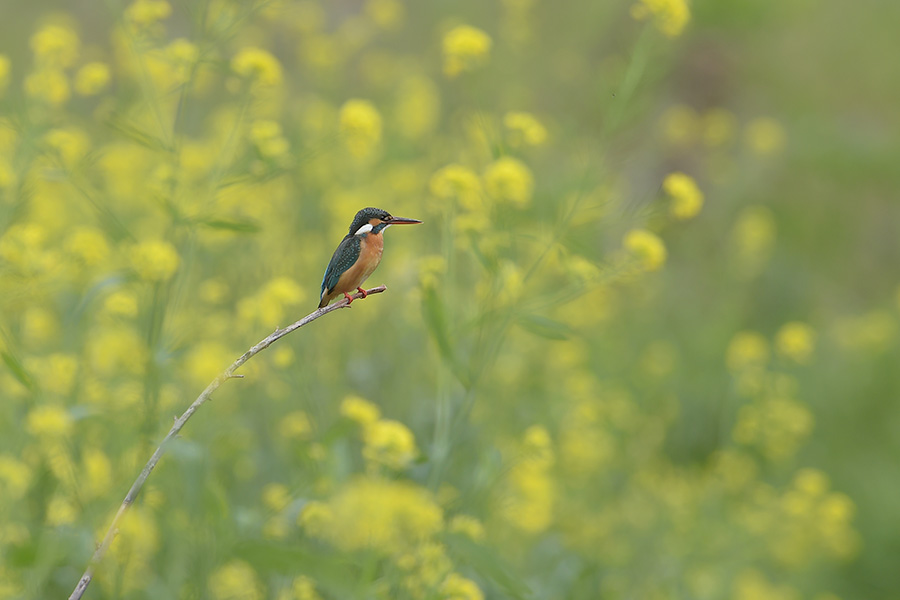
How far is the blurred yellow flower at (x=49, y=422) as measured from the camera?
2273 mm

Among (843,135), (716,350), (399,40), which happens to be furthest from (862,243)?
(399,40)

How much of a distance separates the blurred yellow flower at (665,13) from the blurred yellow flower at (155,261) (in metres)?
1.48

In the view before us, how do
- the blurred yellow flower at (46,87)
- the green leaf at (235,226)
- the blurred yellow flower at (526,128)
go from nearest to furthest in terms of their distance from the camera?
the green leaf at (235,226), the blurred yellow flower at (526,128), the blurred yellow flower at (46,87)

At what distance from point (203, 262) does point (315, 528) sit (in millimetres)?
2399

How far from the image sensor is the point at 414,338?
421 cm

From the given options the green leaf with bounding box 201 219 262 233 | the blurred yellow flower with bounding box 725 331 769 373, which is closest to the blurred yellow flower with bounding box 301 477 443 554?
the green leaf with bounding box 201 219 262 233

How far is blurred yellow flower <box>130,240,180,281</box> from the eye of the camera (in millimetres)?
2418

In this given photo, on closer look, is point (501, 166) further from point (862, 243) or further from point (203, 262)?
point (862, 243)

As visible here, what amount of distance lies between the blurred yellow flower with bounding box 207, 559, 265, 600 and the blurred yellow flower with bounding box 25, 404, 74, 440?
0.63 m

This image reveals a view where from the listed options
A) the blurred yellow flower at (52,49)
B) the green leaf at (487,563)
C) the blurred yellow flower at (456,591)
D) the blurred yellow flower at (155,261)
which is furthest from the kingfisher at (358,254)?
the blurred yellow flower at (52,49)

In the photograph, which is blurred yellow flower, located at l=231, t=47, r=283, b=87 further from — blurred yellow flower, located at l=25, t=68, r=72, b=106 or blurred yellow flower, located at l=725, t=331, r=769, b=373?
blurred yellow flower, located at l=725, t=331, r=769, b=373

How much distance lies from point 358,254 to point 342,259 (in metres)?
0.04

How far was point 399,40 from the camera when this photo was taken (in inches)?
377

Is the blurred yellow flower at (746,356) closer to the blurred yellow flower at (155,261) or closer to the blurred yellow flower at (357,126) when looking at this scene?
the blurred yellow flower at (357,126)
